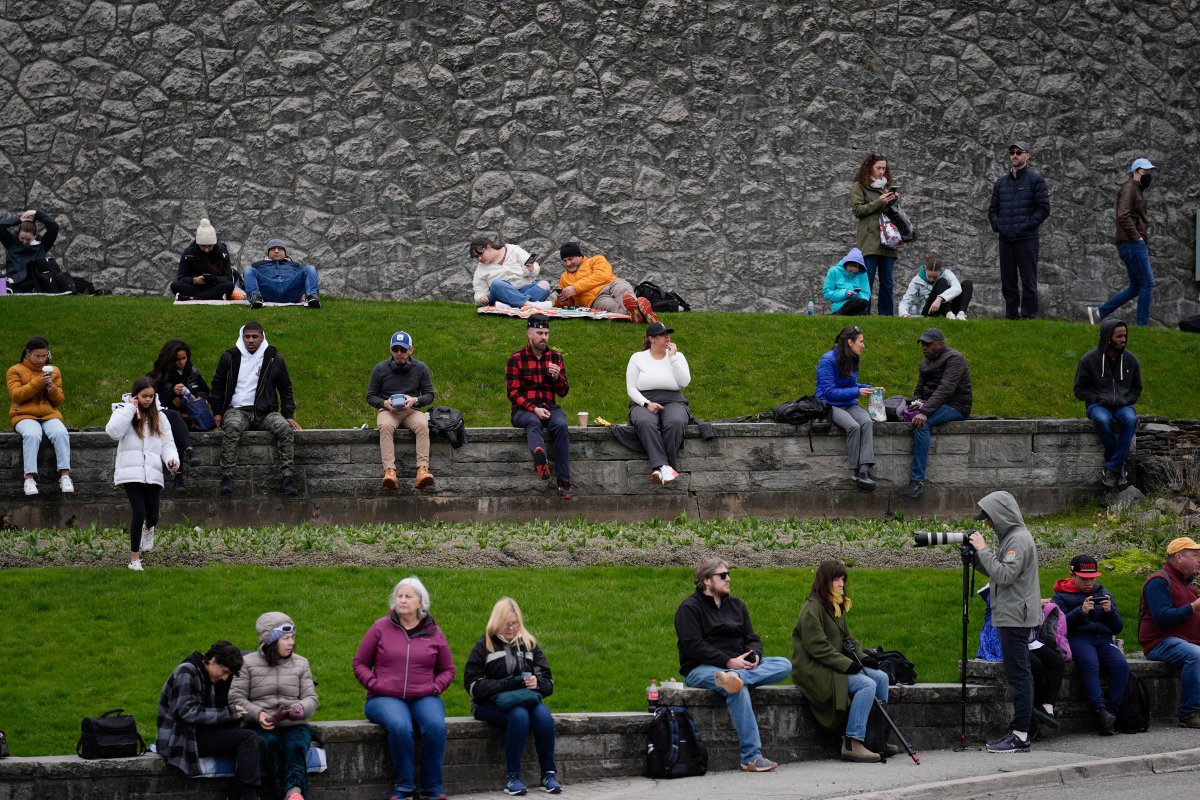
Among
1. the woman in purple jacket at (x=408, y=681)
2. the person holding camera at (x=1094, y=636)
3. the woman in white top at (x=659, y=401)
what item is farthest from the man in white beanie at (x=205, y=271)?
the person holding camera at (x=1094, y=636)

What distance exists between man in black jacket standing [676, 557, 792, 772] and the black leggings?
4982 mm

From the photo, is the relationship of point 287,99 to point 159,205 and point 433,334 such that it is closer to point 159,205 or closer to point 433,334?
point 159,205

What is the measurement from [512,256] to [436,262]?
294cm

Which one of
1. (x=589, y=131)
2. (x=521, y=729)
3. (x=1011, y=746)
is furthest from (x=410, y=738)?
(x=589, y=131)

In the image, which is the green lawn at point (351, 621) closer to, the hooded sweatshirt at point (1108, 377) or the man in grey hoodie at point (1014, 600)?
the man in grey hoodie at point (1014, 600)

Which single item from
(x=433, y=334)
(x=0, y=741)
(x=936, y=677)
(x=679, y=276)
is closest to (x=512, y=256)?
(x=433, y=334)

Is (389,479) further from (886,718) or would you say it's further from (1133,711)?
(1133,711)

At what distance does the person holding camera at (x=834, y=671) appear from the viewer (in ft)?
34.1

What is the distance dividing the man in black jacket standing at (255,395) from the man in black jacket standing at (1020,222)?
A: 1044cm

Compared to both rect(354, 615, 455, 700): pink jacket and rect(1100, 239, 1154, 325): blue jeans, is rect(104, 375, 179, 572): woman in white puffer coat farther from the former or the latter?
rect(1100, 239, 1154, 325): blue jeans

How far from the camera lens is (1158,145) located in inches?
1001

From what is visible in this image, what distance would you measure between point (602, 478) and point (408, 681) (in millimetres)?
6716

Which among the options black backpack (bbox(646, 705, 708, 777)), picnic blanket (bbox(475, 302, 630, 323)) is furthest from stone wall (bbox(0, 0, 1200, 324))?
black backpack (bbox(646, 705, 708, 777))

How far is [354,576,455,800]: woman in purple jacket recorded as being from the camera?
30.9 ft
